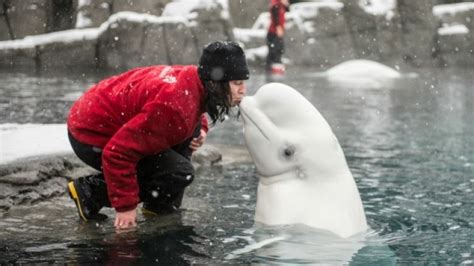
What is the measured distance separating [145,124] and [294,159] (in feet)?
2.80

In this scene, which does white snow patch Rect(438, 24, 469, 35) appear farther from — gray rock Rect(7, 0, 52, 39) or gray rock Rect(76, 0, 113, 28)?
gray rock Rect(7, 0, 52, 39)

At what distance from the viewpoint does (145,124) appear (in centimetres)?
357

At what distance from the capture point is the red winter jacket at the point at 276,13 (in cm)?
1581

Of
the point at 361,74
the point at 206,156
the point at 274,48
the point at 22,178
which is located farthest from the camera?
the point at 361,74

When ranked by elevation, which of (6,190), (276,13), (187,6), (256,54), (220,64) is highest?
(220,64)

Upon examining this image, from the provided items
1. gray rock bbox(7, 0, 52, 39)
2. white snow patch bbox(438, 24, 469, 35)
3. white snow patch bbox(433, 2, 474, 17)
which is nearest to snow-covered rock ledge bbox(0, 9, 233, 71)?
gray rock bbox(7, 0, 52, 39)

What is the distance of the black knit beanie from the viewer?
12.1 feet

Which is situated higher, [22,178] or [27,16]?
[22,178]

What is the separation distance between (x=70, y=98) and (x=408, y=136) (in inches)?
191

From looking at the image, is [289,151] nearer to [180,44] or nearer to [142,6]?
[180,44]

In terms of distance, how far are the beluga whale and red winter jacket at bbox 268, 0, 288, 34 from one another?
11939mm

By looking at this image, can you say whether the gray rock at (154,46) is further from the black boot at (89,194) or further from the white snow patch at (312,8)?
the black boot at (89,194)

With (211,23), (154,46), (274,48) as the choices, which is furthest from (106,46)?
(274,48)

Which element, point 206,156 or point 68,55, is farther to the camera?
point 68,55
